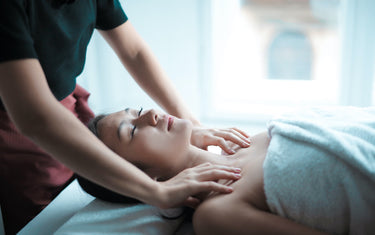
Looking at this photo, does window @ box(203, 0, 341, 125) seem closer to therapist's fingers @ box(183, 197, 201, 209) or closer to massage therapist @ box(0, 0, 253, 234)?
massage therapist @ box(0, 0, 253, 234)

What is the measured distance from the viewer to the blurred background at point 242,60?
8.44 ft

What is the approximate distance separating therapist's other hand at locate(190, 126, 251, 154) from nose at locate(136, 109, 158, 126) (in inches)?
8.7

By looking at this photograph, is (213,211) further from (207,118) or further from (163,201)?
(207,118)

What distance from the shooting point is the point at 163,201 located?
100 cm

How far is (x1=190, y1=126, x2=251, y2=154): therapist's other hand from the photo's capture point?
1398mm

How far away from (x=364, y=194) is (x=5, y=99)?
95 cm

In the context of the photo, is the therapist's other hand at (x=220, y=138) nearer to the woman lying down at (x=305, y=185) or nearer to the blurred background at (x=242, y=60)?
the woman lying down at (x=305, y=185)

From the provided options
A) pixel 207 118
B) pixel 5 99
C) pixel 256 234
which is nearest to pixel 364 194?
pixel 256 234

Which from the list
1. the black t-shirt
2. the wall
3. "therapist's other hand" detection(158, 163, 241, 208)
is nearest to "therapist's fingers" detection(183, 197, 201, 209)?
"therapist's other hand" detection(158, 163, 241, 208)

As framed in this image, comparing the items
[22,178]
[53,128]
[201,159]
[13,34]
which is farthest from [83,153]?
[22,178]

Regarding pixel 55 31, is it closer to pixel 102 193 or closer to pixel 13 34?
pixel 13 34

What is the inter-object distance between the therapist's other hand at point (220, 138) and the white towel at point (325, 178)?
27 centimetres

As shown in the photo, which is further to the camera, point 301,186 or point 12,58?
point 301,186

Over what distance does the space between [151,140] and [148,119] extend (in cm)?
8
